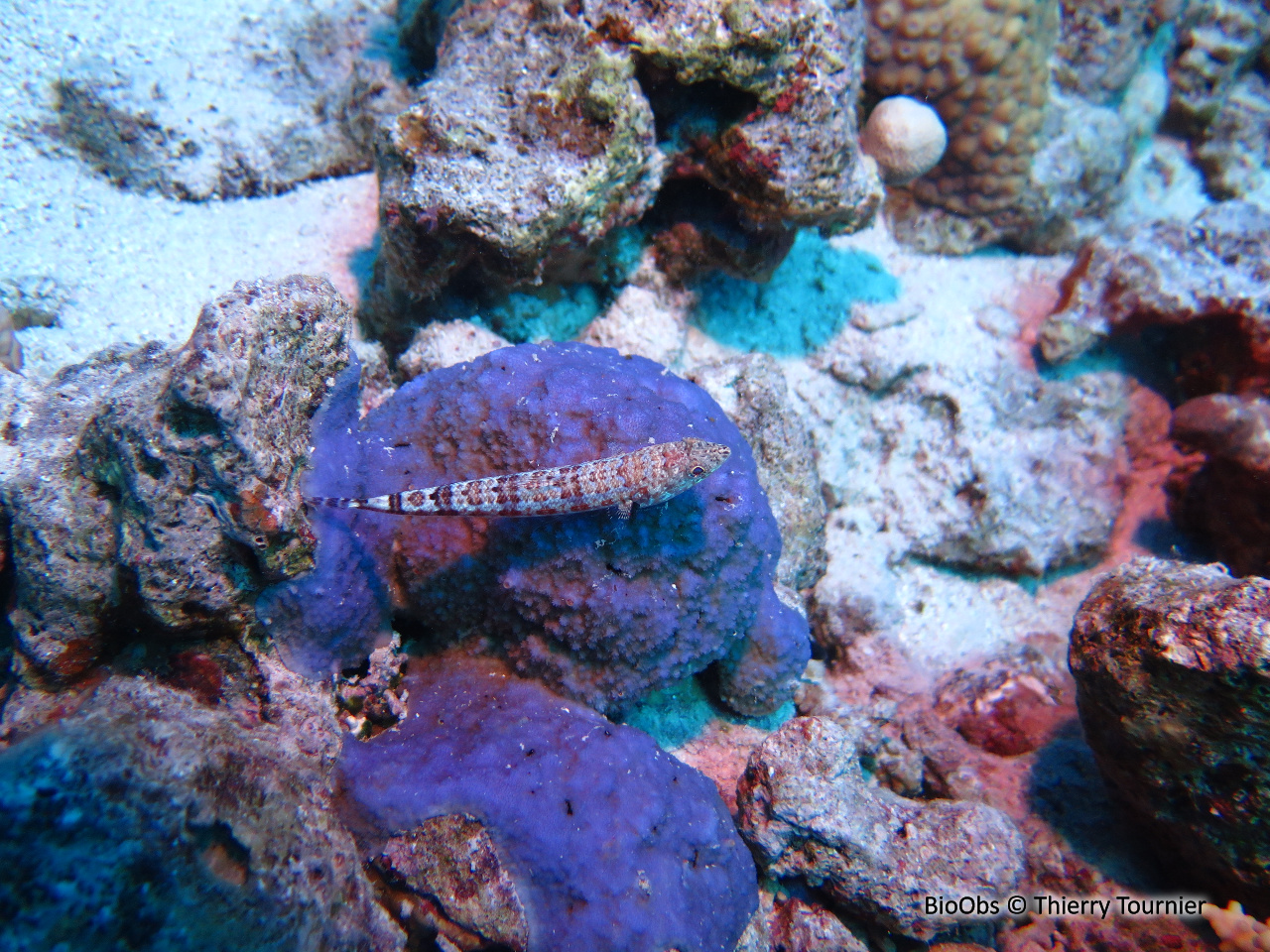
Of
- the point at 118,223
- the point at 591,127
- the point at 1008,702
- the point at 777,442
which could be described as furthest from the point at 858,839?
the point at 118,223

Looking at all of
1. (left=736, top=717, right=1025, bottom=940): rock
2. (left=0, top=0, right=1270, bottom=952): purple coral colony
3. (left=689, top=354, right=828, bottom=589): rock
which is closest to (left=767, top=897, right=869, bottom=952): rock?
(left=0, top=0, right=1270, bottom=952): purple coral colony

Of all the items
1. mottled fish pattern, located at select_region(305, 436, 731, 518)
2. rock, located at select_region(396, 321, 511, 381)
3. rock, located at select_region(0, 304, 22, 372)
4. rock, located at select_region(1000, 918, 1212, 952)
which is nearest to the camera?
mottled fish pattern, located at select_region(305, 436, 731, 518)

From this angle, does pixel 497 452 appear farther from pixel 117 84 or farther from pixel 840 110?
pixel 117 84

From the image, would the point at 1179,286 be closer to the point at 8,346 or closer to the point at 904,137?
the point at 904,137

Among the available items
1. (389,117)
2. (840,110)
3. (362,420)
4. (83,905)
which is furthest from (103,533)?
(840,110)

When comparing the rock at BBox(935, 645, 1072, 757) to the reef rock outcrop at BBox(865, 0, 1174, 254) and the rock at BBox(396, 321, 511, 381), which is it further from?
the rock at BBox(396, 321, 511, 381)

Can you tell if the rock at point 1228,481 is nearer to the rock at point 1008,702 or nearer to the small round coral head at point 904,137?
the rock at point 1008,702

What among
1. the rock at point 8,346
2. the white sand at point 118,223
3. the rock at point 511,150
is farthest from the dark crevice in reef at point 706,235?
the rock at point 8,346
